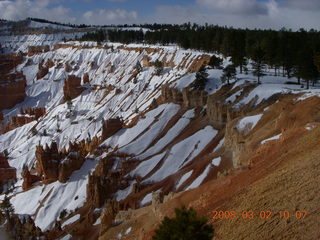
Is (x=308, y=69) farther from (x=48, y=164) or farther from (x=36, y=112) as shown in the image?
(x=36, y=112)

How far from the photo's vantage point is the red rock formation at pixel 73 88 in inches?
4500

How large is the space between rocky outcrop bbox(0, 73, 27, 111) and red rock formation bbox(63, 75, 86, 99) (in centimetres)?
2226

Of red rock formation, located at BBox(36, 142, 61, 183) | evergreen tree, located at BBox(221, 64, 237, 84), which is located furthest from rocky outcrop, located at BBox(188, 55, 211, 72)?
red rock formation, located at BBox(36, 142, 61, 183)

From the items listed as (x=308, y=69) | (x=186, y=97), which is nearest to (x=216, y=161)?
(x=308, y=69)

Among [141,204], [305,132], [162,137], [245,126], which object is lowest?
[141,204]

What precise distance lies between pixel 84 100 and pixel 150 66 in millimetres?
22931

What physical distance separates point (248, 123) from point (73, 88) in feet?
274

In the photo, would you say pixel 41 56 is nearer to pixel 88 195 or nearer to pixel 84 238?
pixel 88 195

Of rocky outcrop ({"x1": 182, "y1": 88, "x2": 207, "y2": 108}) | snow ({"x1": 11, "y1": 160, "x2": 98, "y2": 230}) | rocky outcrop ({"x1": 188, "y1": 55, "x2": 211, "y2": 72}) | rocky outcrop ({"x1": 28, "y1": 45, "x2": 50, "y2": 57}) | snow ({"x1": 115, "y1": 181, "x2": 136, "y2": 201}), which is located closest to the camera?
snow ({"x1": 115, "y1": 181, "x2": 136, "y2": 201})

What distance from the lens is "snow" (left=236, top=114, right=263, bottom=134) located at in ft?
136

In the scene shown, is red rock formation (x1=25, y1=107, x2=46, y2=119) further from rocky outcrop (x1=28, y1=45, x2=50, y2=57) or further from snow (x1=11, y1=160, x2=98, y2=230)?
snow (x1=11, y1=160, x2=98, y2=230)

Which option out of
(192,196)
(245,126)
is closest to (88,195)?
(245,126)

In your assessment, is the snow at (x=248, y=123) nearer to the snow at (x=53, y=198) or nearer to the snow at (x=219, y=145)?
the snow at (x=219, y=145)

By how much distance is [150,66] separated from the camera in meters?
106
